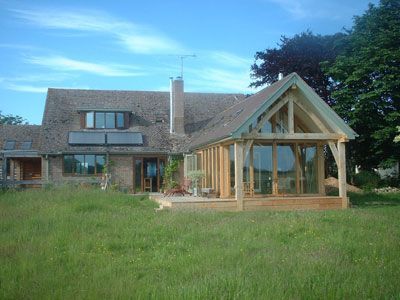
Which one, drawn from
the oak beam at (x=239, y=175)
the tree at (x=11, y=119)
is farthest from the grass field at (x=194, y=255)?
the tree at (x=11, y=119)

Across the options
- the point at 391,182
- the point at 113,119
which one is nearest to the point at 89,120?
the point at 113,119

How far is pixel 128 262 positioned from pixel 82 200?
8.20m

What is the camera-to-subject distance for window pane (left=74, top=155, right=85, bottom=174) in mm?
29062

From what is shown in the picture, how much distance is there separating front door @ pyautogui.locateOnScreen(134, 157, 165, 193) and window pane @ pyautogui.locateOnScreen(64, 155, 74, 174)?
149 inches

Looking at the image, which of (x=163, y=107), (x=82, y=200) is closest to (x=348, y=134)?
(x=82, y=200)

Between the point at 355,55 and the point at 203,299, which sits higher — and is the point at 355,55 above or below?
above

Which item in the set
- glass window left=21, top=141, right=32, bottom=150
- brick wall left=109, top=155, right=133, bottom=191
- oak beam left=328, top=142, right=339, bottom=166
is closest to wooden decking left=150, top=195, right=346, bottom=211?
oak beam left=328, top=142, right=339, bottom=166

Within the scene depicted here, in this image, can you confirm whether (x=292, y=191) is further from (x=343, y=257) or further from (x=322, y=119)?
(x=343, y=257)

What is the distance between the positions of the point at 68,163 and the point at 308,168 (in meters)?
14.6

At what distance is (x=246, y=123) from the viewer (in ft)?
60.2

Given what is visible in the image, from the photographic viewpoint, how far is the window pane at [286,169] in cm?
2109

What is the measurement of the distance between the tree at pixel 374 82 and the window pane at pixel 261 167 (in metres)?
10.6

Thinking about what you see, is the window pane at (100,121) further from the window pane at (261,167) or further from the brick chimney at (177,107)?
the window pane at (261,167)

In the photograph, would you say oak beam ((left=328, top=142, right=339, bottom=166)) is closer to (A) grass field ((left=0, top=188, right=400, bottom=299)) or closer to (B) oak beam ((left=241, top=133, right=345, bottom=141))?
(B) oak beam ((left=241, top=133, right=345, bottom=141))
